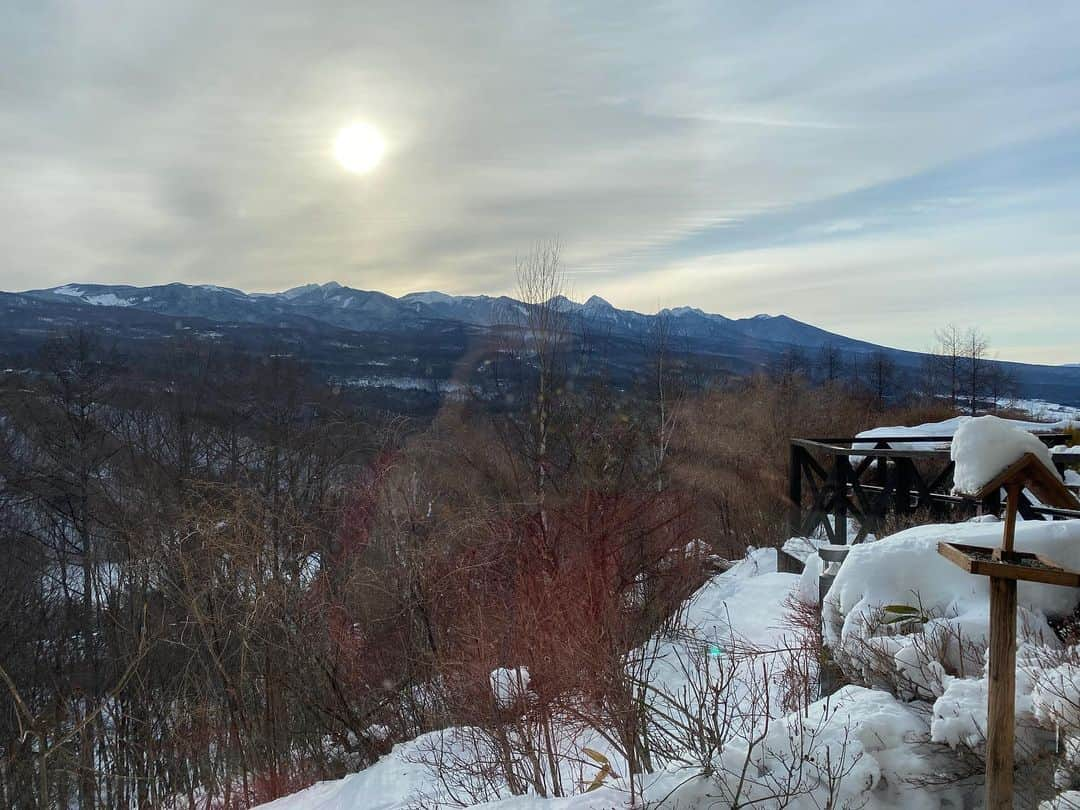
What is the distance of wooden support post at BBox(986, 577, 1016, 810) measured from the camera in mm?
2859

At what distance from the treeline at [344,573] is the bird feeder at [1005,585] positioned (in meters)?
1.98

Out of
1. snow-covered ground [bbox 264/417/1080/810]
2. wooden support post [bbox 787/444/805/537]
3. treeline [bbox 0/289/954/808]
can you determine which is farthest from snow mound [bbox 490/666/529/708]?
wooden support post [bbox 787/444/805/537]

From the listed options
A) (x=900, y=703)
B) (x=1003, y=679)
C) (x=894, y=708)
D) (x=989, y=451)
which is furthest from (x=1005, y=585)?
(x=900, y=703)

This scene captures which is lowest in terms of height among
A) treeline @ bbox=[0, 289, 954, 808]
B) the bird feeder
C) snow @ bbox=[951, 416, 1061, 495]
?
treeline @ bbox=[0, 289, 954, 808]

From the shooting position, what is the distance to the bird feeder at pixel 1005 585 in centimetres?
275

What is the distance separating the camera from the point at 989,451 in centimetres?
287

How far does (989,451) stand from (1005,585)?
1.88ft

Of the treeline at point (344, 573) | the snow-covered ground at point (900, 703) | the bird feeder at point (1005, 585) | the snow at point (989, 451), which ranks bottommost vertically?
the treeline at point (344, 573)

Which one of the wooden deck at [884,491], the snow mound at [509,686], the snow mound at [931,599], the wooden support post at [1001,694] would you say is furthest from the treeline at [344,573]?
the wooden deck at [884,491]

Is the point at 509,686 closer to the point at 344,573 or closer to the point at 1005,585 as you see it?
the point at 1005,585

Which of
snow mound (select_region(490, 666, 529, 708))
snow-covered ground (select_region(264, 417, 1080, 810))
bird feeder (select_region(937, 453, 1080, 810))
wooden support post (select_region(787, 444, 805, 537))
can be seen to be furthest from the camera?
wooden support post (select_region(787, 444, 805, 537))

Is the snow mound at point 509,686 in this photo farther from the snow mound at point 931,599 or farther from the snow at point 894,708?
the snow mound at point 931,599

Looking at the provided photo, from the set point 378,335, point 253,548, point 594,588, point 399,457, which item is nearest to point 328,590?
point 253,548

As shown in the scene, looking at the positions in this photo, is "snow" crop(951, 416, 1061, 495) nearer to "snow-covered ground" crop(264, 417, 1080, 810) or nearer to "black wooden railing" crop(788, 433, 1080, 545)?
"snow-covered ground" crop(264, 417, 1080, 810)
